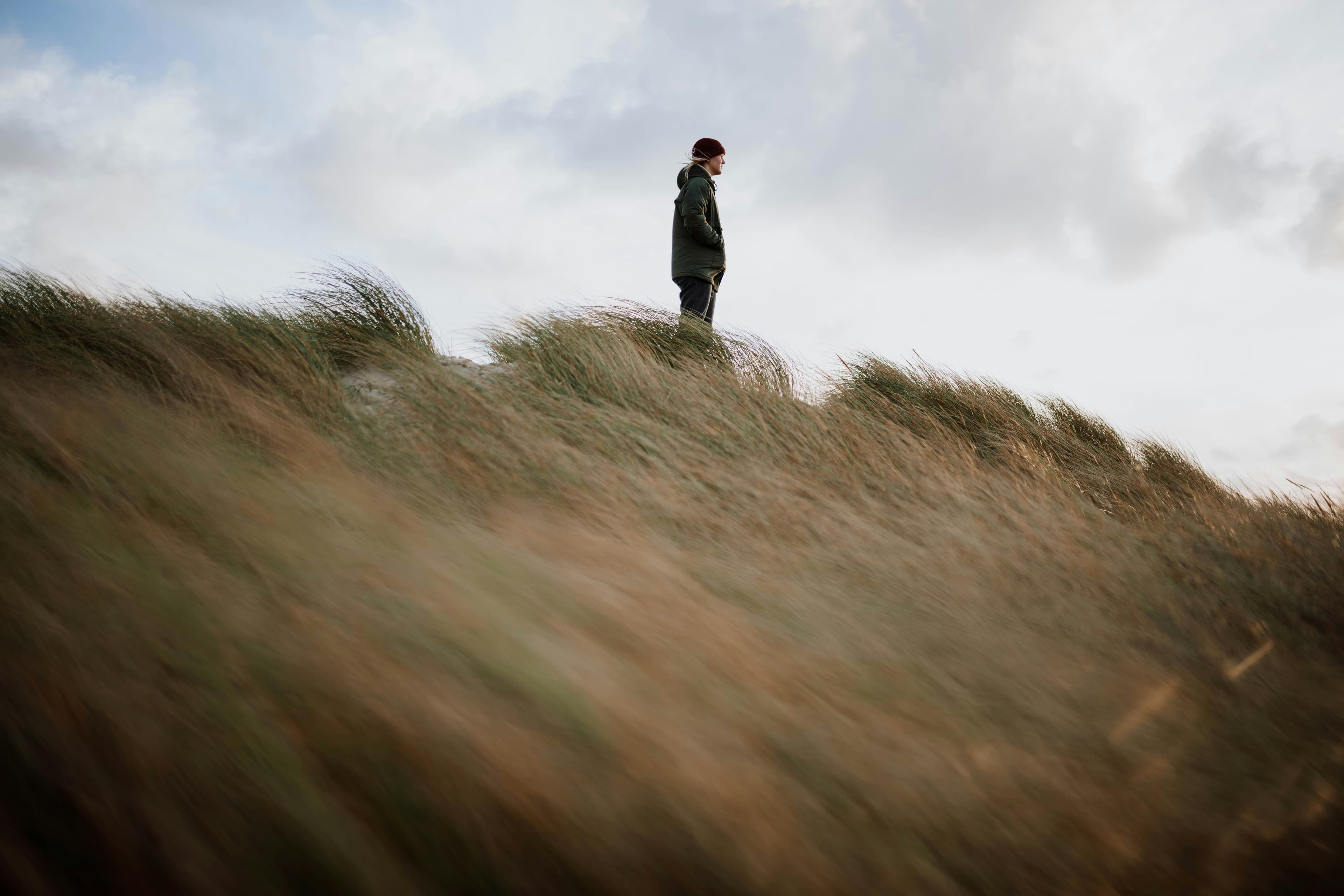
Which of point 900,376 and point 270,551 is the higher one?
point 900,376

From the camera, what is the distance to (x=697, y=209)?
4992mm

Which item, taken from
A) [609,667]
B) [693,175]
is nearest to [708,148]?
[693,175]

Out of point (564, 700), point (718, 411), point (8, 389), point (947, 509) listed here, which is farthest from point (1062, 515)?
point (8, 389)

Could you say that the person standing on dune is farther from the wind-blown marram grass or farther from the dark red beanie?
the wind-blown marram grass

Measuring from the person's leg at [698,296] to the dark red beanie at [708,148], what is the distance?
920 mm

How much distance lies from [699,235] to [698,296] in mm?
472

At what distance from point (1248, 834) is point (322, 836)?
1596 mm

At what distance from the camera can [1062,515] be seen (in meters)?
2.78

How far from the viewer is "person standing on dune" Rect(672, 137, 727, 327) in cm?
502

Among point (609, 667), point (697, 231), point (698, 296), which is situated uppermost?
point (697, 231)

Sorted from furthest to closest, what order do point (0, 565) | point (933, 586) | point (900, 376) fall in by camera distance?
point (900, 376) → point (933, 586) → point (0, 565)

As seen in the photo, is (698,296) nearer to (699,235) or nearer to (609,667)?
(699,235)

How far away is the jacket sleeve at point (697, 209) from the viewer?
4.99 metres

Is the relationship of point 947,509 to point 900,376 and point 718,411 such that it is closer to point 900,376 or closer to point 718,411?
point 718,411
